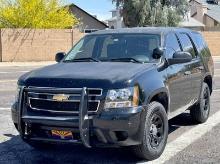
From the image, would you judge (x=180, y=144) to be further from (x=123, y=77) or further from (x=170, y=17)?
(x=170, y=17)

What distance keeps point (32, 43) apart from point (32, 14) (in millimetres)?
4575

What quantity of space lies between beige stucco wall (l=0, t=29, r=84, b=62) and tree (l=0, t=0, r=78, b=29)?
315 cm

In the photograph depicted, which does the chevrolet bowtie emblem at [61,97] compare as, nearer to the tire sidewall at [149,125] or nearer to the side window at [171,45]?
the tire sidewall at [149,125]

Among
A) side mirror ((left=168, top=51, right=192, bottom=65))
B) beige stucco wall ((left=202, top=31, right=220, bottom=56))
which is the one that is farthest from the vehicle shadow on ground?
beige stucco wall ((left=202, top=31, right=220, bottom=56))

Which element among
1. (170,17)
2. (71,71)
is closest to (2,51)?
(170,17)

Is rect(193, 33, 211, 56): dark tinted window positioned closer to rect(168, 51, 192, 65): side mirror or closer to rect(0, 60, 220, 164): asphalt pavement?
rect(0, 60, 220, 164): asphalt pavement

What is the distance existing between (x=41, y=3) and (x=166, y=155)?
98.2 feet

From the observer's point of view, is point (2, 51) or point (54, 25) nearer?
point (2, 51)

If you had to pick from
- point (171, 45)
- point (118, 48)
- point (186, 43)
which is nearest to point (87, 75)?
point (118, 48)

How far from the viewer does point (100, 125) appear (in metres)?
5.66

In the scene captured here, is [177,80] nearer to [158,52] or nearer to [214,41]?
[158,52]

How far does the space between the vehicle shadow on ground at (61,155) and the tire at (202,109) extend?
7.50 ft

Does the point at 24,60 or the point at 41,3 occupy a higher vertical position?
the point at 41,3

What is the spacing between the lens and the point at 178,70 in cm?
729
